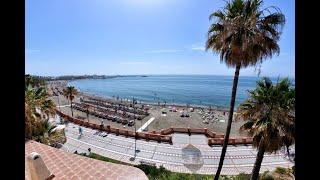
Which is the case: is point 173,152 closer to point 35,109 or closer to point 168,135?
point 168,135

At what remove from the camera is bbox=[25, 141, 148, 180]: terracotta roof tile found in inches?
447

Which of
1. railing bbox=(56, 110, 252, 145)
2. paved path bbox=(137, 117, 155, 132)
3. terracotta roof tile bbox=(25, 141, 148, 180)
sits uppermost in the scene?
terracotta roof tile bbox=(25, 141, 148, 180)

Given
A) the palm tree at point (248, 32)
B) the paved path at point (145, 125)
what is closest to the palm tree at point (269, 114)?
the palm tree at point (248, 32)

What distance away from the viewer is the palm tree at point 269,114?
12.9 m

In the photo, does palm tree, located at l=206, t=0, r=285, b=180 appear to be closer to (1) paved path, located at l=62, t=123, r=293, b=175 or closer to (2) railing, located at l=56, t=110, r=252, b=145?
(1) paved path, located at l=62, t=123, r=293, b=175

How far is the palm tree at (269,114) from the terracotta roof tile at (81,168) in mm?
6134

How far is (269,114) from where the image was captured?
13508 mm

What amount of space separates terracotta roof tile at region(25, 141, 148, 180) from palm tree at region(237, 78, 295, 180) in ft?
20.1

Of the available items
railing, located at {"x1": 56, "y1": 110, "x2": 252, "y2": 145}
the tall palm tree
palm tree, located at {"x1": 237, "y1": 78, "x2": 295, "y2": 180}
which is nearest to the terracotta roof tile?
the tall palm tree

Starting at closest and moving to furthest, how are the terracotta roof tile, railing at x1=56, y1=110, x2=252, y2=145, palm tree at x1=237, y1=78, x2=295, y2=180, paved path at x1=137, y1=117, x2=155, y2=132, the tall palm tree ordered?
1. the terracotta roof tile
2. palm tree at x1=237, y1=78, x2=295, y2=180
3. the tall palm tree
4. railing at x1=56, y1=110, x2=252, y2=145
5. paved path at x1=137, y1=117, x2=155, y2=132

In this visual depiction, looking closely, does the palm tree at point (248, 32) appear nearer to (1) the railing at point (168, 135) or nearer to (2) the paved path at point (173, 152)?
(2) the paved path at point (173, 152)
